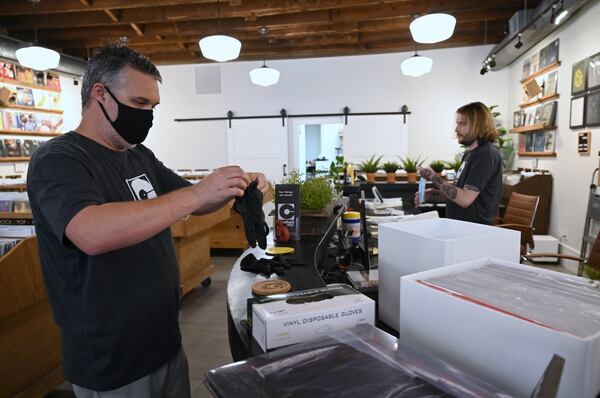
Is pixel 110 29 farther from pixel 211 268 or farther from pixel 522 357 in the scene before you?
pixel 522 357

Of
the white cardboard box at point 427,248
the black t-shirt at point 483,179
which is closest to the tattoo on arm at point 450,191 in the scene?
the black t-shirt at point 483,179

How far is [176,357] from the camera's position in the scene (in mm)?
1417

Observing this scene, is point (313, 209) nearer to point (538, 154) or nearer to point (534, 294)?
point (534, 294)

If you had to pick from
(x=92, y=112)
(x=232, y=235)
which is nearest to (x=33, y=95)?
(x=232, y=235)

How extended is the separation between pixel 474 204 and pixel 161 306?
6.93 feet

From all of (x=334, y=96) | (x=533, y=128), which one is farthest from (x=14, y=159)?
(x=533, y=128)

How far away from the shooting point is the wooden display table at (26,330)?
1.95 metres

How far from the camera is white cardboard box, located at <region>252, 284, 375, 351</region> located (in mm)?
766

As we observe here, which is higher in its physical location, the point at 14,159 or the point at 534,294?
the point at 14,159

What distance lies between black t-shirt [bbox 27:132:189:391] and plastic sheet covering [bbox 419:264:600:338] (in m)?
0.88

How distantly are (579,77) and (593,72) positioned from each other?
1.21 feet

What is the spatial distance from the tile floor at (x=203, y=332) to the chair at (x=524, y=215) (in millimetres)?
2686

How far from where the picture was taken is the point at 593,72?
4.29 metres

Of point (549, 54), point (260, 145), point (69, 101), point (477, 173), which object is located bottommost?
point (477, 173)
